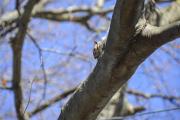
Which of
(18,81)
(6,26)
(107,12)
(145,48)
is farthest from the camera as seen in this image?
(107,12)

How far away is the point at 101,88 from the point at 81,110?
0.66 ft

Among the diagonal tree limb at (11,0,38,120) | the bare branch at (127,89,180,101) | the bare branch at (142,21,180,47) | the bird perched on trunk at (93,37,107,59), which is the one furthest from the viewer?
the bare branch at (127,89,180,101)

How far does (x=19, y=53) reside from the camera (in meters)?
4.79

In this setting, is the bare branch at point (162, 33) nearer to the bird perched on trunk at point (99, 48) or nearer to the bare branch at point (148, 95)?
the bird perched on trunk at point (99, 48)

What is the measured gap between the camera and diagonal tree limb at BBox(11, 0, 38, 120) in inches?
184

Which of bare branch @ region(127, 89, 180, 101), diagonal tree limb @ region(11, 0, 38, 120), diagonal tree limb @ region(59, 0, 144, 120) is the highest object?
diagonal tree limb @ region(59, 0, 144, 120)

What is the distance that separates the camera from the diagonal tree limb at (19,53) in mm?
4684

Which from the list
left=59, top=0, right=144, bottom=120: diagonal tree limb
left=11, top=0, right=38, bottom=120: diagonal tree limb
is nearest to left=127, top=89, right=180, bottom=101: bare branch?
left=11, top=0, right=38, bottom=120: diagonal tree limb

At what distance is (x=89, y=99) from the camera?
2.38 meters

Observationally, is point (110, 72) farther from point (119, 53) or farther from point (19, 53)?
point (19, 53)

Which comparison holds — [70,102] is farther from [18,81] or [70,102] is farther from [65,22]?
[65,22]

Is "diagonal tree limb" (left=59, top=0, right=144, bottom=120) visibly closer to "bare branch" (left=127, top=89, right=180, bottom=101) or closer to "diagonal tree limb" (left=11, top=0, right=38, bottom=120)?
"diagonal tree limb" (left=11, top=0, right=38, bottom=120)

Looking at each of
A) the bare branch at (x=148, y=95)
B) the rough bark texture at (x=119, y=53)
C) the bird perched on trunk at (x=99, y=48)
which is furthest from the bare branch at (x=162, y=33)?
the bare branch at (x=148, y=95)

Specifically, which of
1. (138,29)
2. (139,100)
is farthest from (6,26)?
(138,29)
